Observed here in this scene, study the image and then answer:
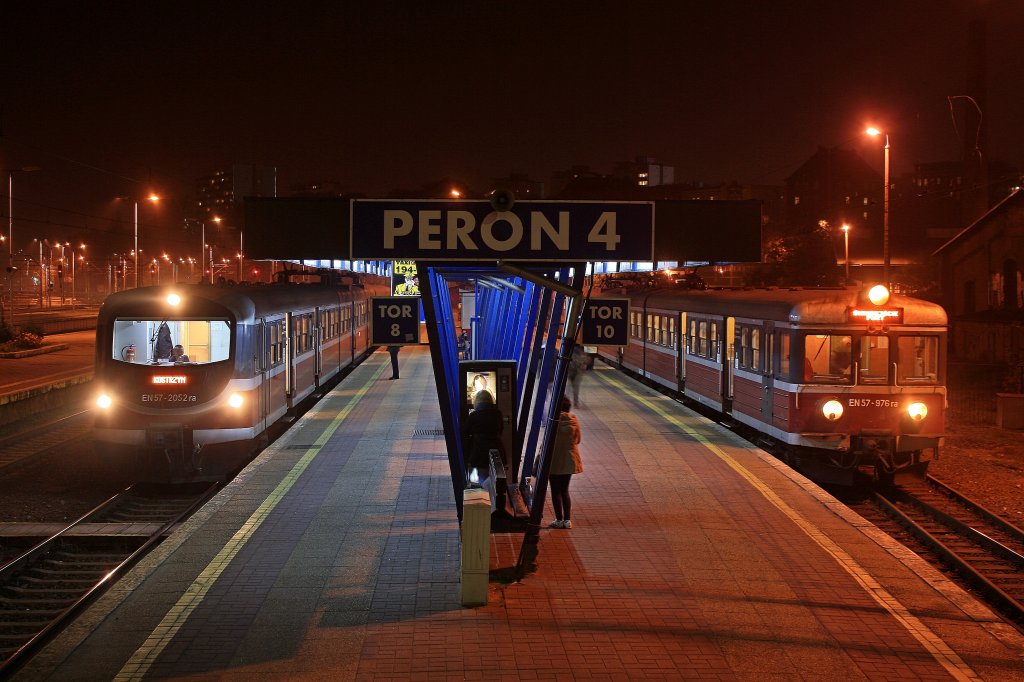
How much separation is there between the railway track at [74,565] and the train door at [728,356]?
9.90 meters

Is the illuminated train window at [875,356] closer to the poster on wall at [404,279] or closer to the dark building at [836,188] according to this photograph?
the poster on wall at [404,279]

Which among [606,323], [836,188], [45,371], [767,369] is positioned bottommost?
[45,371]

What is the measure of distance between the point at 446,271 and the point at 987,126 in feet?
165

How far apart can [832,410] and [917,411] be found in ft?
3.88

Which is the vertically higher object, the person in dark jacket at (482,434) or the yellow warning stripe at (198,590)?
the person in dark jacket at (482,434)

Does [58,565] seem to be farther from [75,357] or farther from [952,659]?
[75,357]

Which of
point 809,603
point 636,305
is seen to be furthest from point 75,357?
point 809,603

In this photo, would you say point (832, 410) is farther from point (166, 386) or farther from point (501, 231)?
point (166, 386)

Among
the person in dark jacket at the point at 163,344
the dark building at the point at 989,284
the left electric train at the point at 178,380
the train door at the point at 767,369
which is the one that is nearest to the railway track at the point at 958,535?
the train door at the point at 767,369

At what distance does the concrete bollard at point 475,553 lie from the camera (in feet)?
26.3

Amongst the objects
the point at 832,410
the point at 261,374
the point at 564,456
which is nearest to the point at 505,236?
the point at 564,456

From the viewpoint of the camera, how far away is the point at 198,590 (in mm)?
8406

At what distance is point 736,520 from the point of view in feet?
36.0

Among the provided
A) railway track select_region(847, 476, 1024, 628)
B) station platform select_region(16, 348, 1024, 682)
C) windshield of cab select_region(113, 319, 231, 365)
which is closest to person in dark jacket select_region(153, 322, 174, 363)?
windshield of cab select_region(113, 319, 231, 365)
